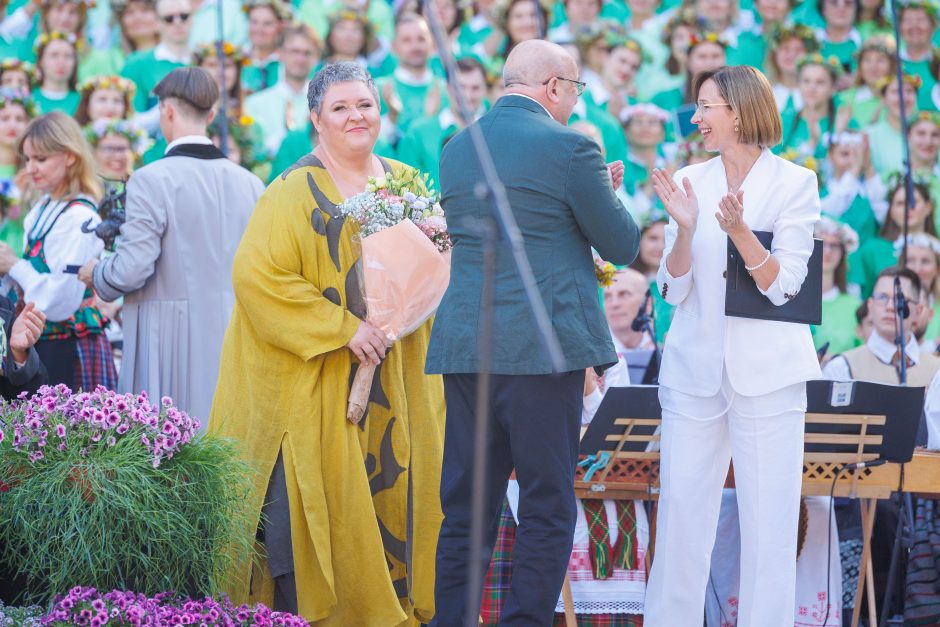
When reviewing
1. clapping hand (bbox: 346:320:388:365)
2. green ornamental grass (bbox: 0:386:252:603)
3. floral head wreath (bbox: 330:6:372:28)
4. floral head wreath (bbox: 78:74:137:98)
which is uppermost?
floral head wreath (bbox: 330:6:372:28)

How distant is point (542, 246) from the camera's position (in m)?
3.95

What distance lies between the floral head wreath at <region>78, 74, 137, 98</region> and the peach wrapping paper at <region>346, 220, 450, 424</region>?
4.64 metres

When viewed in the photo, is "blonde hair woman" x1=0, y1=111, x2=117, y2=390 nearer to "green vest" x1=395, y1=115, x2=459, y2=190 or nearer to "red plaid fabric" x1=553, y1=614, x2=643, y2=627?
"red plaid fabric" x1=553, y1=614, x2=643, y2=627

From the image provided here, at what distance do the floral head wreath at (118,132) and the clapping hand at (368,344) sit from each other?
137 inches

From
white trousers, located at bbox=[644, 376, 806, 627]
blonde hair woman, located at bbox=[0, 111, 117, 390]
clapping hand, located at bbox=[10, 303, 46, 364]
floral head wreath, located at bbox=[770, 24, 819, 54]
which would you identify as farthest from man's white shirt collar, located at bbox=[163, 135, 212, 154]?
floral head wreath, located at bbox=[770, 24, 819, 54]

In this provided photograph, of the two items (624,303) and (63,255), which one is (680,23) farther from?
(63,255)

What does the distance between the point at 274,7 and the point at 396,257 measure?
6137 mm

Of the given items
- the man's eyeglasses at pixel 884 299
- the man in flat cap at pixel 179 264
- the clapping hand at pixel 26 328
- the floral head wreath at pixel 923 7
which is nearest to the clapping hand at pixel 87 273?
the man in flat cap at pixel 179 264

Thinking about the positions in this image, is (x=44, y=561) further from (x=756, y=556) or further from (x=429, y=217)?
(x=756, y=556)

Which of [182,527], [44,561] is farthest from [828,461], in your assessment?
[44,561]

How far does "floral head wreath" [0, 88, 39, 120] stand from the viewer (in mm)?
8516

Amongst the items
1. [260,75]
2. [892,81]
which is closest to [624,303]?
[260,75]

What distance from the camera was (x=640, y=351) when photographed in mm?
6641

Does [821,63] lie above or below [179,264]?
above
